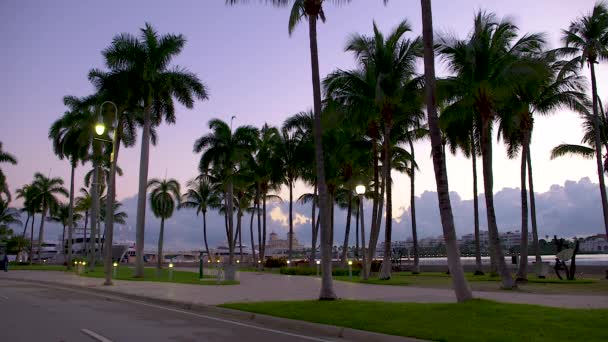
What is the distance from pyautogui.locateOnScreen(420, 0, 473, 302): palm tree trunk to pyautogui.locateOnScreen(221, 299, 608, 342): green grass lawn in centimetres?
57

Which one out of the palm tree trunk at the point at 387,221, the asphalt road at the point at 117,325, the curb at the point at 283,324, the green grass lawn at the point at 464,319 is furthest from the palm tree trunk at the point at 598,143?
the asphalt road at the point at 117,325

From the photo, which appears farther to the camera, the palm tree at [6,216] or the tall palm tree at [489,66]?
the palm tree at [6,216]

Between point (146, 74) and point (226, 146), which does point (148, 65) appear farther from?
A: point (226, 146)

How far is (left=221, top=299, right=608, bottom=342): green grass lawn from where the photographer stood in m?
9.20

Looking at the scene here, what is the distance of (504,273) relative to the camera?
19.8 m

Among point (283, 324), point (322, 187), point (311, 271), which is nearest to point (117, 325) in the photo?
point (283, 324)

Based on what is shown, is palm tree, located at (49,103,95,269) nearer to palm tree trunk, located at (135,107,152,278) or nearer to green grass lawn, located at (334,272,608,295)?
palm tree trunk, located at (135,107,152,278)

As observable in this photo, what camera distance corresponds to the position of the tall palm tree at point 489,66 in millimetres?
19781

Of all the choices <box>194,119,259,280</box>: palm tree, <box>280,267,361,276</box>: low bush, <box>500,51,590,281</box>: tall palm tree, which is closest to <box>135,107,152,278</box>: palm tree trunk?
<box>280,267,361,276</box>: low bush

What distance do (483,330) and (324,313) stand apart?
13.7 feet

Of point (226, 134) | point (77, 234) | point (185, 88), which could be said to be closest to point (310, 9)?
point (185, 88)

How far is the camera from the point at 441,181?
13.8 meters

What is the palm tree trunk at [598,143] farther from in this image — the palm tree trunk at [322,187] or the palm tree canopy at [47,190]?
the palm tree canopy at [47,190]

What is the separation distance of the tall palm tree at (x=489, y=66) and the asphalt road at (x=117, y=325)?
11983mm
